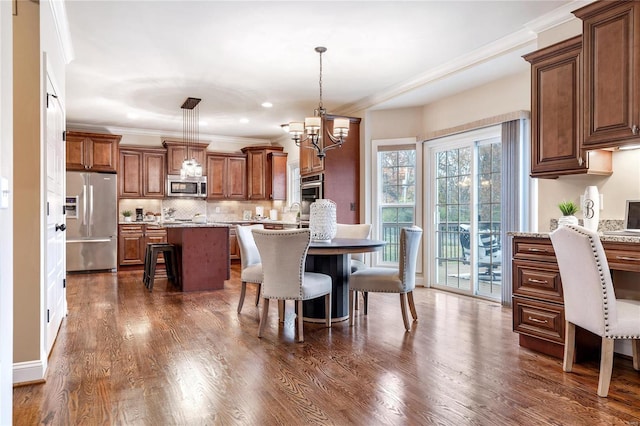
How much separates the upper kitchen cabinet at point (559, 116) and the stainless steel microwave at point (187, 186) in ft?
21.4

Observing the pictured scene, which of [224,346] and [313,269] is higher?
[313,269]

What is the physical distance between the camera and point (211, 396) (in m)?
2.40

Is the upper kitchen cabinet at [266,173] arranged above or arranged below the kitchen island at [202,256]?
above

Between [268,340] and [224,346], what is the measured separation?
0.36 meters

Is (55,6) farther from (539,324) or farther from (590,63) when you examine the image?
(539,324)

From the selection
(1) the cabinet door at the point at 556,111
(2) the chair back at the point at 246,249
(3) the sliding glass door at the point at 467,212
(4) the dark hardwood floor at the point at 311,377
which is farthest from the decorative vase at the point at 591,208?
(2) the chair back at the point at 246,249

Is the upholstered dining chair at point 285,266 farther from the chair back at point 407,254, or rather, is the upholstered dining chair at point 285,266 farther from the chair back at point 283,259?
the chair back at point 407,254

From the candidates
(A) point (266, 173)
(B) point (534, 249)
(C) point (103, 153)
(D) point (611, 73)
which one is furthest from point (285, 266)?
(A) point (266, 173)

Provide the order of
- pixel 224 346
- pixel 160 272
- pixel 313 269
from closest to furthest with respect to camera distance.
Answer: pixel 224 346, pixel 313 269, pixel 160 272

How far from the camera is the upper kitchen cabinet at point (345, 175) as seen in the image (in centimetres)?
627

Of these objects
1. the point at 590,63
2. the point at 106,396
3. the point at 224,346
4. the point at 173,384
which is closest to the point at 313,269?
the point at 224,346

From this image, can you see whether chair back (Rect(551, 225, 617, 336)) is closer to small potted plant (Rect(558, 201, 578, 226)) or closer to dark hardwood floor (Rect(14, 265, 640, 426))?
dark hardwood floor (Rect(14, 265, 640, 426))

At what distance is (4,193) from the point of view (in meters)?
1.40

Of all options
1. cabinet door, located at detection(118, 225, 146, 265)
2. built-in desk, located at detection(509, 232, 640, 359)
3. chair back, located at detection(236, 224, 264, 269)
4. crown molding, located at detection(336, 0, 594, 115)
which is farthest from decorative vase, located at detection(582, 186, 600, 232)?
cabinet door, located at detection(118, 225, 146, 265)
